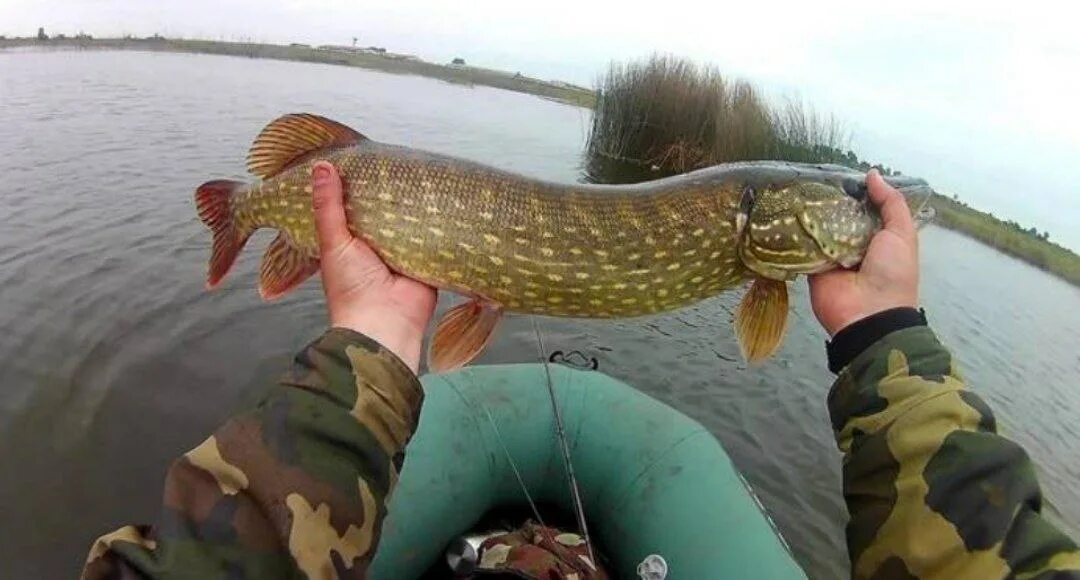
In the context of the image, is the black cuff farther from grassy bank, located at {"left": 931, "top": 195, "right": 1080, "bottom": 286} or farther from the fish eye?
grassy bank, located at {"left": 931, "top": 195, "right": 1080, "bottom": 286}

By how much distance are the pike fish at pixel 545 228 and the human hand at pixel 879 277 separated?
0.06 meters

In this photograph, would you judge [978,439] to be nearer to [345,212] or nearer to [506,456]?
[345,212]

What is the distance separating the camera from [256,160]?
6.90ft

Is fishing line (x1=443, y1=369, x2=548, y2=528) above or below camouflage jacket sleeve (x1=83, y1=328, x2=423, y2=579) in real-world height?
below

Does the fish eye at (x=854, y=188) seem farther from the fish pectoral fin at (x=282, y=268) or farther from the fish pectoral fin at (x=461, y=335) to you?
the fish pectoral fin at (x=282, y=268)

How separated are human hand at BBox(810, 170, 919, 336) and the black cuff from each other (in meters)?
0.06

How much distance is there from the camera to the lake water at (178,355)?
3828 millimetres

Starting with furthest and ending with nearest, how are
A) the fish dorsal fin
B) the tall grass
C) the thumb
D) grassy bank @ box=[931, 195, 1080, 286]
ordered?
grassy bank @ box=[931, 195, 1080, 286]
the tall grass
the fish dorsal fin
the thumb

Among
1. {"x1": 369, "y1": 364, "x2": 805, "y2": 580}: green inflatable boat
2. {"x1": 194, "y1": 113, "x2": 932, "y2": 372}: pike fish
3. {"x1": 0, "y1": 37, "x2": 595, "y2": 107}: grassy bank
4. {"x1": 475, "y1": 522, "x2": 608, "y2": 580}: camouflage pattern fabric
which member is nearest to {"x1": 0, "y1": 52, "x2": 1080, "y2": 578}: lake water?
{"x1": 369, "y1": 364, "x2": 805, "y2": 580}: green inflatable boat

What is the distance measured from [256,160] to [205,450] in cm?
132

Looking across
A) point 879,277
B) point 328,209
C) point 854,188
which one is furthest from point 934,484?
point 328,209

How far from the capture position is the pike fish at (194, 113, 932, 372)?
1988 millimetres

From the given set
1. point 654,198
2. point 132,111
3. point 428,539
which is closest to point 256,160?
point 654,198

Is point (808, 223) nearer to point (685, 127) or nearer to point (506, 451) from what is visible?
point (506, 451)
